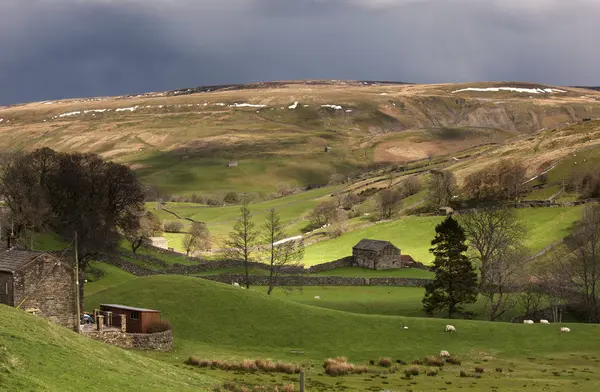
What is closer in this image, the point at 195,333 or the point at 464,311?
the point at 195,333

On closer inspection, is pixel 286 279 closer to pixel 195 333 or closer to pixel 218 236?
pixel 195 333

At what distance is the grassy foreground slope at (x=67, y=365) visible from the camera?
23531 millimetres

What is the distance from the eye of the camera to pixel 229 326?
5444cm

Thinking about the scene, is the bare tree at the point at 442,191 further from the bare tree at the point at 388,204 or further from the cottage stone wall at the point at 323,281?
the cottage stone wall at the point at 323,281

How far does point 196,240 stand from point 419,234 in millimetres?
38566

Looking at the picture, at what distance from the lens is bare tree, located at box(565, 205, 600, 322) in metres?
70.8

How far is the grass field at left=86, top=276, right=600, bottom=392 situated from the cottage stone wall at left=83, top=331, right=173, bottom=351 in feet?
4.12

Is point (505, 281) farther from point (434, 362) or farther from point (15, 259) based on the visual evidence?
point (15, 259)

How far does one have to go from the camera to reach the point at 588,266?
74625mm

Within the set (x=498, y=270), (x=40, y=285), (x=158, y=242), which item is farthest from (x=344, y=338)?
(x=158, y=242)

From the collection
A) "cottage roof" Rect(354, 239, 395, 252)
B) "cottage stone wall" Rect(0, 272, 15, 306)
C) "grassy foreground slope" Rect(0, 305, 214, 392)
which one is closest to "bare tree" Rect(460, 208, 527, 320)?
"cottage roof" Rect(354, 239, 395, 252)

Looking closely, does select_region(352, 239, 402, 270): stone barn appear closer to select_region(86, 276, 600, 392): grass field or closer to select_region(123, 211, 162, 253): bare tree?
select_region(123, 211, 162, 253): bare tree

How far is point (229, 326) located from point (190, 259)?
180 feet

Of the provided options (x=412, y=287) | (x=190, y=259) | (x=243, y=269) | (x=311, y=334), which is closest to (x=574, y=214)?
(x=412, y=287)
